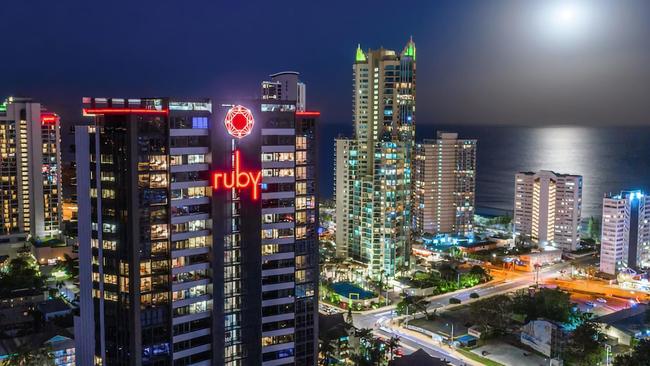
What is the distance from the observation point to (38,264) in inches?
2189

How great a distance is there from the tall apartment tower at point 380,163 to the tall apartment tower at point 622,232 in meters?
17.6

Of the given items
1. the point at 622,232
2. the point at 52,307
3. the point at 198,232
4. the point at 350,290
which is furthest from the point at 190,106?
the point at 622,232

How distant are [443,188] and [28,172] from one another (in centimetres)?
4418

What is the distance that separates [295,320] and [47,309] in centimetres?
1857

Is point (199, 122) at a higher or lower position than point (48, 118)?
lower

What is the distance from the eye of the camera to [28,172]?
208 ft

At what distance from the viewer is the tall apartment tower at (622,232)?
185 feet

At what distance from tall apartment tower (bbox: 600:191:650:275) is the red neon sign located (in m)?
39.7

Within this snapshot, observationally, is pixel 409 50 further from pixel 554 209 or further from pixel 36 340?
pixel 36 340

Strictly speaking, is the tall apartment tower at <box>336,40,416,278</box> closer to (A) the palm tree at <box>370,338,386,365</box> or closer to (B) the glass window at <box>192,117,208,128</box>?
(A) the palm tree at <box>370,338,386,365</box>

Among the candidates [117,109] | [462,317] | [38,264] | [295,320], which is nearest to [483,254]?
[462,317]

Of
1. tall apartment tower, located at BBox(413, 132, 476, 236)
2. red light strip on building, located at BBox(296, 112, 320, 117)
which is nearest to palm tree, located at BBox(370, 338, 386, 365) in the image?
red light strip on building, located at BBox(296, 112, 320, 117)

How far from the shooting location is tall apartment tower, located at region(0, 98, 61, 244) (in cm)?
6206

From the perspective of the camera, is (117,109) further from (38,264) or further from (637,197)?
(637,197)
